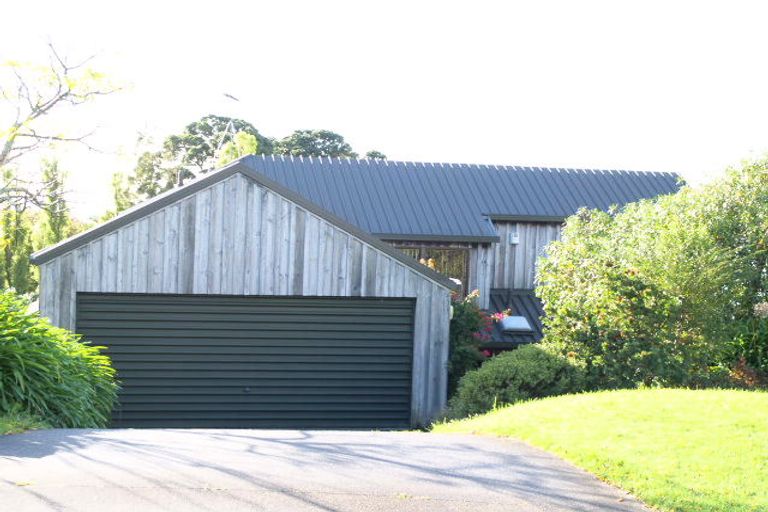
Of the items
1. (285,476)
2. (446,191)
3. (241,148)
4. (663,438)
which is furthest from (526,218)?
(285,476)

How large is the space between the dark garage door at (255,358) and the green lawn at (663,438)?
3.90 m

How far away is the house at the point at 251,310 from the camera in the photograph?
618 inches

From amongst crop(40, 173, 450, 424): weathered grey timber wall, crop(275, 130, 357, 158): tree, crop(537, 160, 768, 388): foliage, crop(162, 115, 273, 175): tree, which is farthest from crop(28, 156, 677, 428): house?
crop(275, 130, 357, 158): tree

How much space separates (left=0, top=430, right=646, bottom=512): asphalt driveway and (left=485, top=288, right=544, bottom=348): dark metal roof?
951 centimetres

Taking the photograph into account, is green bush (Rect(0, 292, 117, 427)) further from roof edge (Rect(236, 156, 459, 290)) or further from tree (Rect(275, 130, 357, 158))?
tree (Rect(275, 130, 357, 158))

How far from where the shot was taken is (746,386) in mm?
15359

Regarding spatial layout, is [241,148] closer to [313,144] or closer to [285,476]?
[285,476]

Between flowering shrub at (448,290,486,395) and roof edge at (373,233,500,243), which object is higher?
roof edge at (373,233,500,243)

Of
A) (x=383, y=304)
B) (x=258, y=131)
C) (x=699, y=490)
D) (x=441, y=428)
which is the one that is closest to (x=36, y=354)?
(x=441, y=428)

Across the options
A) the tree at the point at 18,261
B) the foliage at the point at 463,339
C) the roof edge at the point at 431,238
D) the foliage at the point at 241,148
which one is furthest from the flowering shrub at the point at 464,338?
the tree at the point at 18,261

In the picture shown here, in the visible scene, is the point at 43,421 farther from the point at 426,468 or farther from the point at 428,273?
the point at 428,273

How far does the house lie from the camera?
51.5ft

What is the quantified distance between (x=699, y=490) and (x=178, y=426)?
10495mm

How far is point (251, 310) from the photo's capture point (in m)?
16.2
